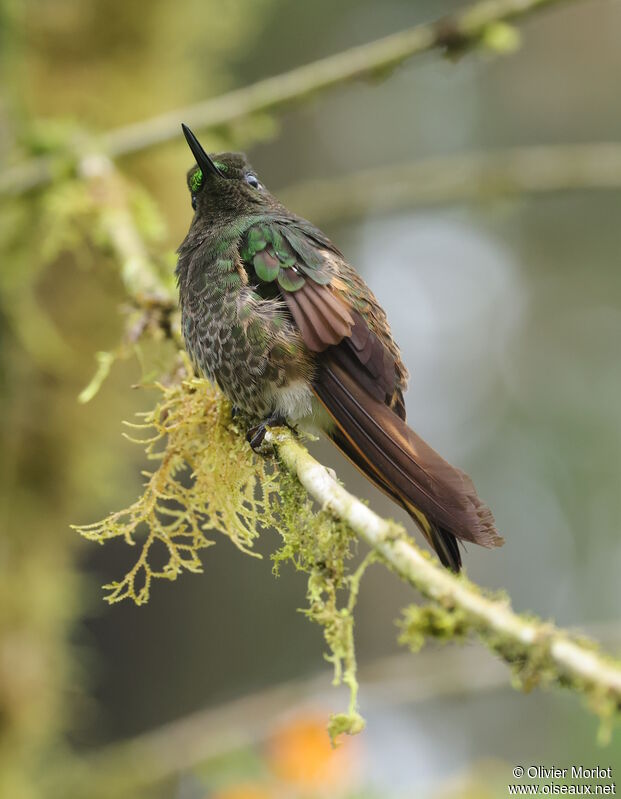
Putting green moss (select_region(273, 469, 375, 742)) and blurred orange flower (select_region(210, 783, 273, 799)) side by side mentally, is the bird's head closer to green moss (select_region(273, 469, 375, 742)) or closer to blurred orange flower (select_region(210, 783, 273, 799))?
green moss (select_region(273, 469, 375, 742))

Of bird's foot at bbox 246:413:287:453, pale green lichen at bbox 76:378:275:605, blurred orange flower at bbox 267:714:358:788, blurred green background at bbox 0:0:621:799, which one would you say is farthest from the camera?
blurred green background at bbox 0:0:621:799

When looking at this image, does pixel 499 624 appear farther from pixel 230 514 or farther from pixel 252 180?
pixel 252 180

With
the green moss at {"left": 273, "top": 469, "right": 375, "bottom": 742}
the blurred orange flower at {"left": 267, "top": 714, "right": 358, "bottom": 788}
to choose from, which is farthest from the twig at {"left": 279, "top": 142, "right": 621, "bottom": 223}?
the green moss at {"left": 273, "top": 469, "right": 375, "bottom": 742}

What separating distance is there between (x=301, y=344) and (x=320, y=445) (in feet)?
11.8

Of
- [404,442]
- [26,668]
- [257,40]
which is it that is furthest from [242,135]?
[257,40]

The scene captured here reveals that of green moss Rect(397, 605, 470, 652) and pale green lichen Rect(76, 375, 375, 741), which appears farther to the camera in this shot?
pale green lichen Rect(76, 375, 375, 741)

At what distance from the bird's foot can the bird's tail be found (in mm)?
142

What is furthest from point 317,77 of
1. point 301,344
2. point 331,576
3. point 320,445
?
point 320,445

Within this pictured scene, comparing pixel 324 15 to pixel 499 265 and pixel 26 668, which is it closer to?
pixel 499 265

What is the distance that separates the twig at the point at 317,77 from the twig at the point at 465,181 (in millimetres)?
764

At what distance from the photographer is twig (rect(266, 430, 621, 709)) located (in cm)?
118

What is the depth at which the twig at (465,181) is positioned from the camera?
12.9 ft

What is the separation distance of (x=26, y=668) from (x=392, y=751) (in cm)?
317

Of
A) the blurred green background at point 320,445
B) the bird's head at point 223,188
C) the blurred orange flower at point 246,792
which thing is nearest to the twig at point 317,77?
the blurred green background at point 320,445
